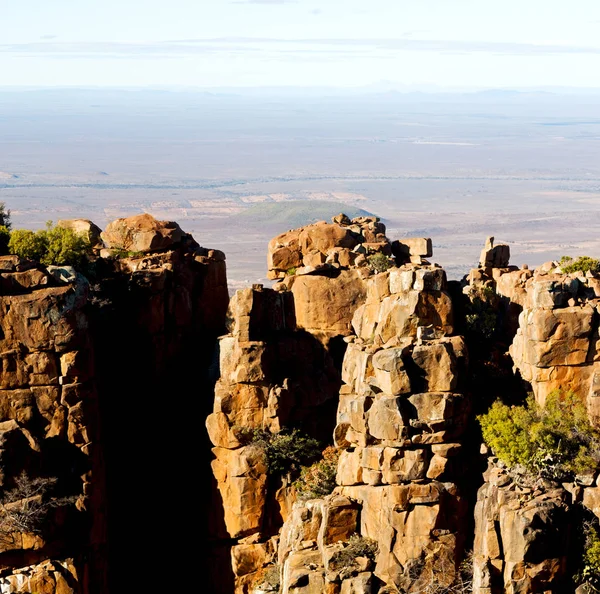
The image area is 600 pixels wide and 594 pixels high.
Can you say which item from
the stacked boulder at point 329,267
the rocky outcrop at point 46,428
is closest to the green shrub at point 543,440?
the stacked boulder at point 329,267

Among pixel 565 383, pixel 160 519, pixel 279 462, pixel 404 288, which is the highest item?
pixel 404 288

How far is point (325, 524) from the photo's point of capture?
38375 mm

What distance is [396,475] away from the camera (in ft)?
124

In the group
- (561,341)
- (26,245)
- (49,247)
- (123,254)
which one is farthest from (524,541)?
(26,245)

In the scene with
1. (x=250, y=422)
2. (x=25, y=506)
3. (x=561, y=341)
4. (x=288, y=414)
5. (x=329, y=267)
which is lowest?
(x=25, y=506)

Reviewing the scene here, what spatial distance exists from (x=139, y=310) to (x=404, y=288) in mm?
10145

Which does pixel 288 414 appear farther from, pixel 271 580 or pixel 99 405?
pixel 99 405

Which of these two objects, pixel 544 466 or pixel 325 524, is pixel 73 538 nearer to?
pixel 325 524

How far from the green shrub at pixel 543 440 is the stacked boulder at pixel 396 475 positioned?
124cm

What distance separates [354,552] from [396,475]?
2638mm

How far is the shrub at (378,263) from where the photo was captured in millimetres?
45156

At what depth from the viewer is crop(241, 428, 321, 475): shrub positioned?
139ft

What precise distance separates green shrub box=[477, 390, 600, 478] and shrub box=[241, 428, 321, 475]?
6.88 metres

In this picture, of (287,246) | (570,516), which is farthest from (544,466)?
(287,246)
